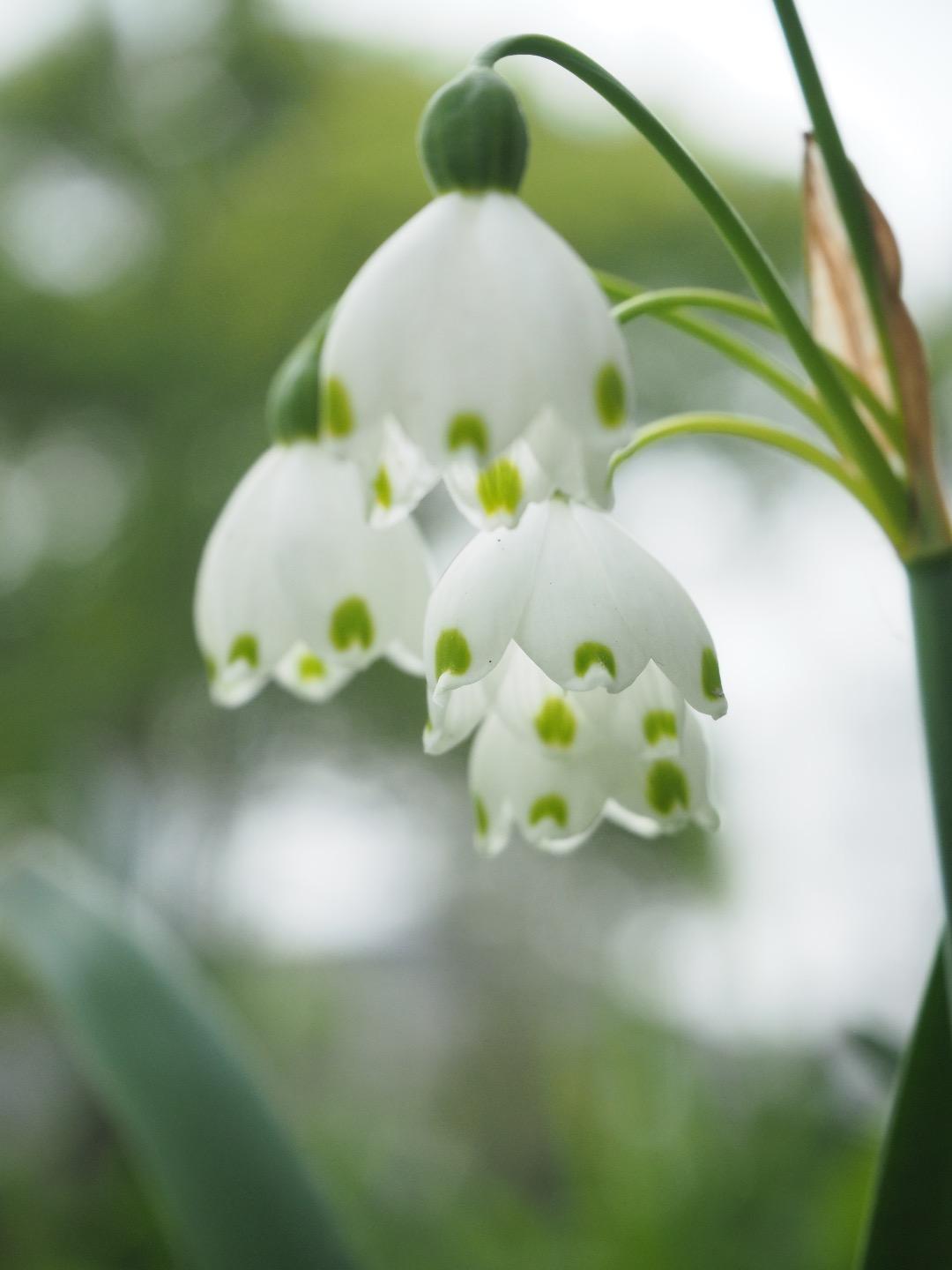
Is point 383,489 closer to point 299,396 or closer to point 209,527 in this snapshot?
point 299,396

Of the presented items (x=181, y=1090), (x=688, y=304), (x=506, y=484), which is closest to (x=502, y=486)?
(x=506, y=484)

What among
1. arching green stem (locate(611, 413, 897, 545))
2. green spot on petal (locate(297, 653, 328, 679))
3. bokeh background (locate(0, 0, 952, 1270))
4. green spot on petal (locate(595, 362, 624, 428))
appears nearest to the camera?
green spot on petal (locate(595, 362, 624, 428))

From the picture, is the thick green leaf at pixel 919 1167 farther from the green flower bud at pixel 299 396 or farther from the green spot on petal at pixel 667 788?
the green flower bud at pixel 299 396

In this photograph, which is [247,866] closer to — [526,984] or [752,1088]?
[526,984]

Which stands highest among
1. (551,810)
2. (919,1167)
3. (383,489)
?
(383,489)

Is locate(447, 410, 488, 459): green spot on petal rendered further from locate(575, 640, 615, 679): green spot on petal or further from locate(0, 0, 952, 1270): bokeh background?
locate(0, 0, 952, 1270): bokeh background

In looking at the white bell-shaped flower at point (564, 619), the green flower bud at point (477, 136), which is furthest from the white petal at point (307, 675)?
the green flower bud at point (477, 136)

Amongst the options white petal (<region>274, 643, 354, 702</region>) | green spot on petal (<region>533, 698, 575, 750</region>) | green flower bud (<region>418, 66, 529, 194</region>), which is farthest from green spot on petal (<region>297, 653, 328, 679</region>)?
green flower bud (<region>418, 66, 529, 194</region>)
